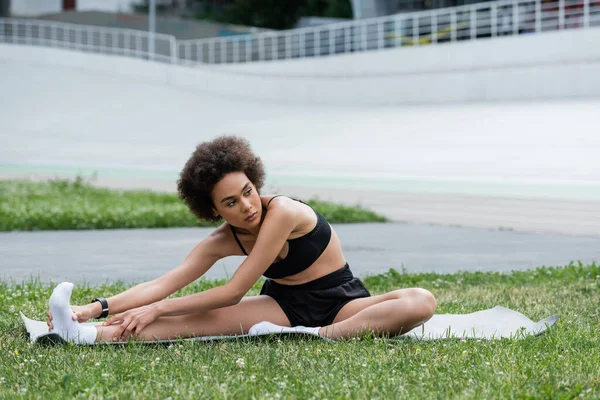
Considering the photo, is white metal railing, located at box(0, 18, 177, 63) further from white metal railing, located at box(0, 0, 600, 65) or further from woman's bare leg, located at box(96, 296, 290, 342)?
woman's bare leg, located at box(96, 296, 290, 342)

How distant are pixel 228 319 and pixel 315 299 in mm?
498

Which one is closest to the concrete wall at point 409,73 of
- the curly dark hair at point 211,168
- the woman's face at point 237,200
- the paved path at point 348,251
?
the paved path at point 348,251

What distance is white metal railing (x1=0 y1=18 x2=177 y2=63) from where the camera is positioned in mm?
44531

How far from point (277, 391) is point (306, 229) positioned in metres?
1.49

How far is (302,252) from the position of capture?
5.46m

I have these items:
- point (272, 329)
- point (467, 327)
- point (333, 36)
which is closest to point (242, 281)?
point (272, 329)

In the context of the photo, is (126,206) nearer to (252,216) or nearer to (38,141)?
(252,216)

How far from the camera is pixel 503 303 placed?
6945 millimetres

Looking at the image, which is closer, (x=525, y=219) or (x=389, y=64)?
(x=525, y=219)

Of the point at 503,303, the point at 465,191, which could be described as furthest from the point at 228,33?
the point at 503,303

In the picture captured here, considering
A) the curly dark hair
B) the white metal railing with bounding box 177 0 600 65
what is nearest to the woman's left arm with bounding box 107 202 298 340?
the curly dark hair

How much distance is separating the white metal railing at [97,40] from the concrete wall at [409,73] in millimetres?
2699

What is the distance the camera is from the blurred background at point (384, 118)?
1409cm

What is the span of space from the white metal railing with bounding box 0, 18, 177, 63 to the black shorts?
37.4m
